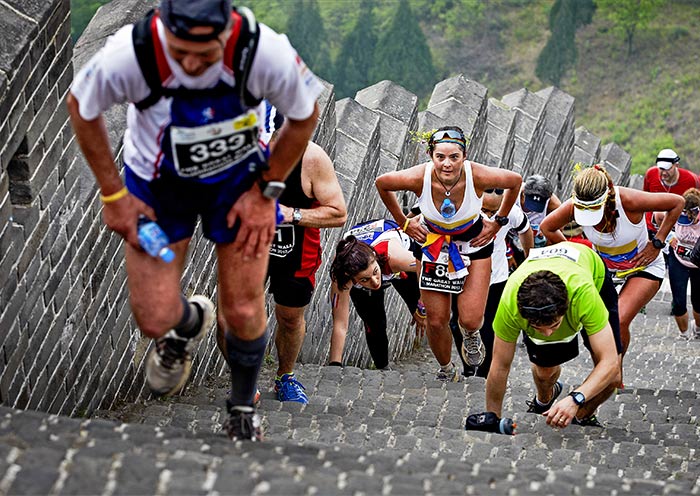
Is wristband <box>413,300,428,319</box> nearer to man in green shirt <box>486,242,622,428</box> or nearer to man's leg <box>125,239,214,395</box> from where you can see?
man in green shirt <box>486,242,622,428</box>

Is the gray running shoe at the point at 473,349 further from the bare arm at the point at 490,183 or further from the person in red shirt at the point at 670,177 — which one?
the person in red shirt at the point at 670,177

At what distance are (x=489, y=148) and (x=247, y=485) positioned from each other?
31.0 feet

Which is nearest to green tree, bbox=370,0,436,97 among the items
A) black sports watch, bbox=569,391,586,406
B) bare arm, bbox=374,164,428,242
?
bare arm, bbox=374,164,428,242

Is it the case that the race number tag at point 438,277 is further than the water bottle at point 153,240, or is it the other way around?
the race number tag at point 438,277

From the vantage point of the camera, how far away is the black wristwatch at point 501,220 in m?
8.02

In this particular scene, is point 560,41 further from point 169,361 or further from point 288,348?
point 169,361

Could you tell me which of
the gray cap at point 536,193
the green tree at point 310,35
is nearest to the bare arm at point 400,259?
the gray cap at point 536,193

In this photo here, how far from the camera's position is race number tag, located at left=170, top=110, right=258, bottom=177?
4.38 metres

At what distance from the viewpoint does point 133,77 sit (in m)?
4.20

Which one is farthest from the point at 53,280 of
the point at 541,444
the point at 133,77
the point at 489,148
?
the point at 489,148

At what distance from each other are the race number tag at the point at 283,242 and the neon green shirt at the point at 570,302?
48.0 inches

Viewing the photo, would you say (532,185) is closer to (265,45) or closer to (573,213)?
(573,213)

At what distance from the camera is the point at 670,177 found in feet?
39.2

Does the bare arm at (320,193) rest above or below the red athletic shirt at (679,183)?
below
